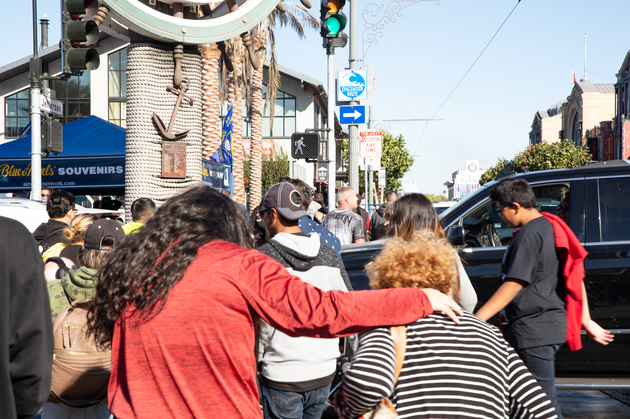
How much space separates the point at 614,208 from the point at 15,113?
36.5 m

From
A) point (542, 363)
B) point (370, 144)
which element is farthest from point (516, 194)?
point (370, 144)

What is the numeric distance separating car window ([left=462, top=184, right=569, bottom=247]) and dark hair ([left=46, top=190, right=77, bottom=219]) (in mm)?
4315

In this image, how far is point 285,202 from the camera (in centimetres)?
354

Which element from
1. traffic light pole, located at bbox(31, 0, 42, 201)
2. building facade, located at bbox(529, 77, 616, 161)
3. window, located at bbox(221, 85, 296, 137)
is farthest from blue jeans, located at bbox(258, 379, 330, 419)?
building facade, located at bbox(529, 77, 616, 161)

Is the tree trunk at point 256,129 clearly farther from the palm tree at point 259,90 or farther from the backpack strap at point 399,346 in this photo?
the backpack strap at point 399,346

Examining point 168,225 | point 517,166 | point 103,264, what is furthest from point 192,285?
point 517,166

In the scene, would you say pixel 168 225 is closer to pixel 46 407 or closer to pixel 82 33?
pixel 46 407

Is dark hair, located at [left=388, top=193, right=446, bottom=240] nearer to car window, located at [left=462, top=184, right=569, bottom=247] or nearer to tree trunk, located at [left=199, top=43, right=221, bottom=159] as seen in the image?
car window, located at [left=462, top=184, right=569, bottom=247]

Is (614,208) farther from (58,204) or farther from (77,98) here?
(77,98)

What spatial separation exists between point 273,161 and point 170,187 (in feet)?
103

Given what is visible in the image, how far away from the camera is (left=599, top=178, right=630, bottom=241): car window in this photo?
5082mm

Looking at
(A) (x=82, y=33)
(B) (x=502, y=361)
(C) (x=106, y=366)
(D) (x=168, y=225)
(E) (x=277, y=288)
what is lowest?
(C) (x=106, y=366)

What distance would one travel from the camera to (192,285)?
6.10ft

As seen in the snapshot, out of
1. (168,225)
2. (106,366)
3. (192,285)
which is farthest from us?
(106,366)
